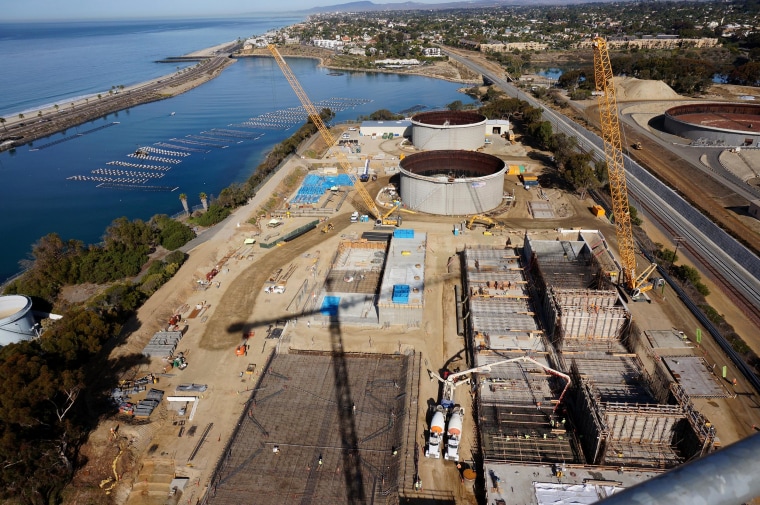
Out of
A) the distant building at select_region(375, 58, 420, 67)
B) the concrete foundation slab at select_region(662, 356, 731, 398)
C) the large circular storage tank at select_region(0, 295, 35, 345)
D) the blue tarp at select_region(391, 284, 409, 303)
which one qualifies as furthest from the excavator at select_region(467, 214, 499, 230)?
the distant building at select_region(375, 58, 420, 67)

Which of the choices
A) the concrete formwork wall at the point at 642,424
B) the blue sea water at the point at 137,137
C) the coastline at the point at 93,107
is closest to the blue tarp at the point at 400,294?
the concrete formwork wall at the point at 642,424

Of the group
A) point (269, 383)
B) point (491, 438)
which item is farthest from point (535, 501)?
point (269, 383)

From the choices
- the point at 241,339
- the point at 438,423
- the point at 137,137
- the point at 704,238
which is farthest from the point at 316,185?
the point at 137,137

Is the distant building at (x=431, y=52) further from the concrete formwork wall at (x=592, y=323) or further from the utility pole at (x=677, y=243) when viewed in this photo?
the concrete formwork wall at (x=592, y=323)

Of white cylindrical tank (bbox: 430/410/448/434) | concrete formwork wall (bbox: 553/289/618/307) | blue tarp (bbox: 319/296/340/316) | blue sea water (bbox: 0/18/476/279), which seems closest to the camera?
white cylindrical tank (bbox: 430/410/448/434)

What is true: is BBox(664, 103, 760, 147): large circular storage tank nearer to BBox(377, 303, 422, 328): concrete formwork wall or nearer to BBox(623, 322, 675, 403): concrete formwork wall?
BBox(623, 322, 675, 403): concrete formwork wall

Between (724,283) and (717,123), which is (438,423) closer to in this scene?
(724,283)
